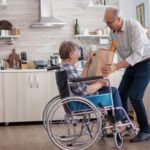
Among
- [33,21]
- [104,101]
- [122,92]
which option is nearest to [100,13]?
[33,21]

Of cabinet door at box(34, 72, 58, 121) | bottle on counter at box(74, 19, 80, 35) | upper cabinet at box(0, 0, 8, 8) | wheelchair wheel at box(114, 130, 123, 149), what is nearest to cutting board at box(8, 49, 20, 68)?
cabinet door at box(34, 72, 58, 121)

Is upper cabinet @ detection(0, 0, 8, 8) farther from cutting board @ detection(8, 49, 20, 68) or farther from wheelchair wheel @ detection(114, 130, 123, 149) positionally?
wheelchair wheel @ detection(114, 130, 123, 149)

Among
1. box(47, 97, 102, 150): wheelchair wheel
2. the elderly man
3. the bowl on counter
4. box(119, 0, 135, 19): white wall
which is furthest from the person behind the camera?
box(119, 0, 135, 19): white wall

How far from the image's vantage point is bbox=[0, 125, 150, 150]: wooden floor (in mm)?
3574

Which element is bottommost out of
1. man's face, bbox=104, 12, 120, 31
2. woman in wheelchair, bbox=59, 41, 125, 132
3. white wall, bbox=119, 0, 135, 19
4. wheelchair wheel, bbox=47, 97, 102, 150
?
wheelchair wheel, bbox=47, 97, 102, 150

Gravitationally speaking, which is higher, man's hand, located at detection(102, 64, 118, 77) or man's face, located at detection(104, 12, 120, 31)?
man's face, located at detection(104, 12, 120, 31)

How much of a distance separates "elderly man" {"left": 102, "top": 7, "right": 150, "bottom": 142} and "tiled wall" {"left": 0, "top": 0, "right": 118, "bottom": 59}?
6.25 feet

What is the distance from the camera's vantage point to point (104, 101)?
131 inches

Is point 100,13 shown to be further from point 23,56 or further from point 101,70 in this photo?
point 101,70

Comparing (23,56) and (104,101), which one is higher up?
(23,56)

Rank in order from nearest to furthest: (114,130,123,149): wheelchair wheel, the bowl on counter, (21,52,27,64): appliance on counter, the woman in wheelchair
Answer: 1. the woman in wheelchair
2. (114,130,123,149): wheelchair wheel
3. the bowl on counter
4. (21,52,27,64): appliance on counter

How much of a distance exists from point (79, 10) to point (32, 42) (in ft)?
2.79

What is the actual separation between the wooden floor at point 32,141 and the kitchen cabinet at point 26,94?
1.01 ft

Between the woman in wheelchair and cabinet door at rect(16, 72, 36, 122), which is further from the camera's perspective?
cabinet door at rect(16, 72, 36, 122)
